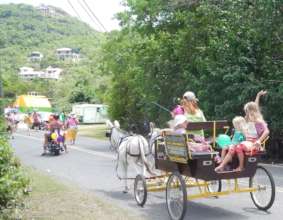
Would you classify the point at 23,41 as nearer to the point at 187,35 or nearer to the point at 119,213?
the point at 187,35

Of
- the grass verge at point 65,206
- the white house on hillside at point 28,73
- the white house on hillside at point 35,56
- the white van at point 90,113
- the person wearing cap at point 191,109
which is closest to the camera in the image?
the grass verge at point 65,206

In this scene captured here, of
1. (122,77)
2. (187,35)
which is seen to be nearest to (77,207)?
(187,35)

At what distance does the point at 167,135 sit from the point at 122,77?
29.6 metres

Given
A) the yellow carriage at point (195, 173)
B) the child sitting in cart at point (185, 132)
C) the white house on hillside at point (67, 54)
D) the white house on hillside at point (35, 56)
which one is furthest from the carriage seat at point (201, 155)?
the white house on hillside at point (35, 56)

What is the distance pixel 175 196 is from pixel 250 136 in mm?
1733

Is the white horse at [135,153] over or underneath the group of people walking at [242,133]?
underneath

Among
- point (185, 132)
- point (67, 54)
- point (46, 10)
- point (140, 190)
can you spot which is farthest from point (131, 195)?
point (46, 10)

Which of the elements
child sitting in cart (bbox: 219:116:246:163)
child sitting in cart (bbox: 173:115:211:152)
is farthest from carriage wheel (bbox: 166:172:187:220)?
child sitting in cart (bbox: 219:116:246:163)

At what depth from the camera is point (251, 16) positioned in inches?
843

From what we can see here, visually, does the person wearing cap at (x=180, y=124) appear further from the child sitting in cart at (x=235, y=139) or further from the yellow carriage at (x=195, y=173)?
the child sitting in cart at (x=235, y=139)

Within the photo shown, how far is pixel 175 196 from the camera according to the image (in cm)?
973

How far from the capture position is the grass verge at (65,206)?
9.90 meters

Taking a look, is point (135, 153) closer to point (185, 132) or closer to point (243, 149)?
point (185, 132)

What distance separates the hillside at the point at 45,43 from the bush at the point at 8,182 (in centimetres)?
8368
